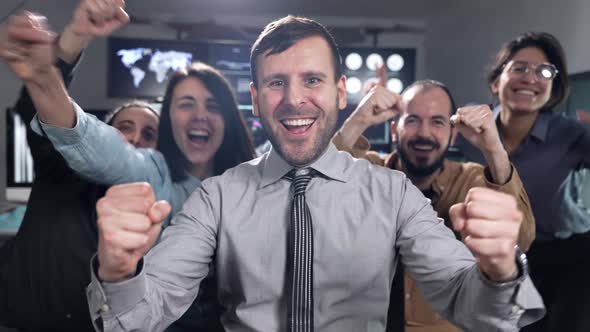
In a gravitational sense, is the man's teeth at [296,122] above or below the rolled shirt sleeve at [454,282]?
above

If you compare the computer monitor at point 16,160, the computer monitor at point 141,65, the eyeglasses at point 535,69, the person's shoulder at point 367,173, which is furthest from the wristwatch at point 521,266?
the computer monitor at point 141,65

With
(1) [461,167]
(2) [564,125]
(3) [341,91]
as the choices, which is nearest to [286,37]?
(3) [341,91]

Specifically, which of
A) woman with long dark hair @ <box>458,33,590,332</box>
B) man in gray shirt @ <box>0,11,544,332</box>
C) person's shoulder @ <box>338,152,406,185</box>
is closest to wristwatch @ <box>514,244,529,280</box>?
man in gray shirt @ <box>0,11,544,332</box>

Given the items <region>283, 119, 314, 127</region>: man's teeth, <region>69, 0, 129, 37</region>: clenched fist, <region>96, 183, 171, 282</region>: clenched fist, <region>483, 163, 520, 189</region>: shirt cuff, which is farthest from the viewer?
<region>483, 163, 520, 189</region>: shirt cuff

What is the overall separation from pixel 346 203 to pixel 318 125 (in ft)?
0.59

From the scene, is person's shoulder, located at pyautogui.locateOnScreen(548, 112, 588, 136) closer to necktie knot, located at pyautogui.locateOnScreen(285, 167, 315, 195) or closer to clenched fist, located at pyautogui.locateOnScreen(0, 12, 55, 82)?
necktie knot, located at pyautogui.locateOnScreen(285, 167, 315, 195)

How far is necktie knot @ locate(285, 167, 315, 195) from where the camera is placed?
40.2 inches

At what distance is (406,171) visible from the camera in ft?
4.88

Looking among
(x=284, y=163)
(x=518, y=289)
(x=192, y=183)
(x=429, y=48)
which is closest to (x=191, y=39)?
Result: (x=429, y=48)

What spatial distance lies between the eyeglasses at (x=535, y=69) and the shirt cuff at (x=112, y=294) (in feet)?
4.88

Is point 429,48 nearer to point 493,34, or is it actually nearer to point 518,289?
point 493,34

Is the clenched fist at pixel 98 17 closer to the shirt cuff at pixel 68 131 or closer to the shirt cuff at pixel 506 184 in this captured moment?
the shirt cuff at pixel 68 131

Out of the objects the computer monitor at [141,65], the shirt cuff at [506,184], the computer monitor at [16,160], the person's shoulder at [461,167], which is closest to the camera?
the shirt cuff at [506,184]

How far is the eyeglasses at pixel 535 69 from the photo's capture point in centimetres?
165
